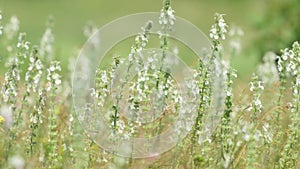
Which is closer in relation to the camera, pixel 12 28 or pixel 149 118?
pixel 149 118

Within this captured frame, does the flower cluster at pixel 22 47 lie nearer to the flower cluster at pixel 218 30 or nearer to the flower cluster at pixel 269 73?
the flower cluster at pixel 218 30

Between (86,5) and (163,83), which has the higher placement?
(86,5)

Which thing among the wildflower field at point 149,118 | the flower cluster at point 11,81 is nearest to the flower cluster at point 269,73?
the wildflower field at point 149,118

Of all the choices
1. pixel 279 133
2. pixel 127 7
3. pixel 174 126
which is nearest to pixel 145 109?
pixel 174 126

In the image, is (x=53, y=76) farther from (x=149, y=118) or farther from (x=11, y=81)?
(x=149, y=118)

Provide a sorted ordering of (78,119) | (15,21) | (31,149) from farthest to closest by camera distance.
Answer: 1. (15,21)
2. (78,119)
3. (31,149)

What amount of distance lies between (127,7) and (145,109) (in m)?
19.4

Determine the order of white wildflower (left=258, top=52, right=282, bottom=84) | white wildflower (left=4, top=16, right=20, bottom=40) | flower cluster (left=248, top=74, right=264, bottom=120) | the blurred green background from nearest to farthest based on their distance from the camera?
flower cluster (left=248, top=74, right=264, bottom=120) < white wildflower (left=258, top=52, right=282, bottom=84) < white wildflower (left=4, top=16, right=20, bottom=40) < the blurred green background

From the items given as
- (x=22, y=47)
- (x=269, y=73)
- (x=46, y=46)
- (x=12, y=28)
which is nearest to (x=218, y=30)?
(x=22, y=47)

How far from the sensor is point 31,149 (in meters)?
4.55

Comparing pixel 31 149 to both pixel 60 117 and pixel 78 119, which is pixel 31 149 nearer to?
pixel 78 119

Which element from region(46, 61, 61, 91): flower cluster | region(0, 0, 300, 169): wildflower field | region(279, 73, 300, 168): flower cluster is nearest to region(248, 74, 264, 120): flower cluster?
region(0, 0, 300, 169): wildflower field

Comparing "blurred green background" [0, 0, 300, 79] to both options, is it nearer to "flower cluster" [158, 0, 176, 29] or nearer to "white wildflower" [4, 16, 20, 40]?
"white wildflower" [4, 16, 20, 40]

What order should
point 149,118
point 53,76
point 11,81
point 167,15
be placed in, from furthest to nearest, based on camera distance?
point 149,118 < point 167,15 < point 11,81 < point 53,76
